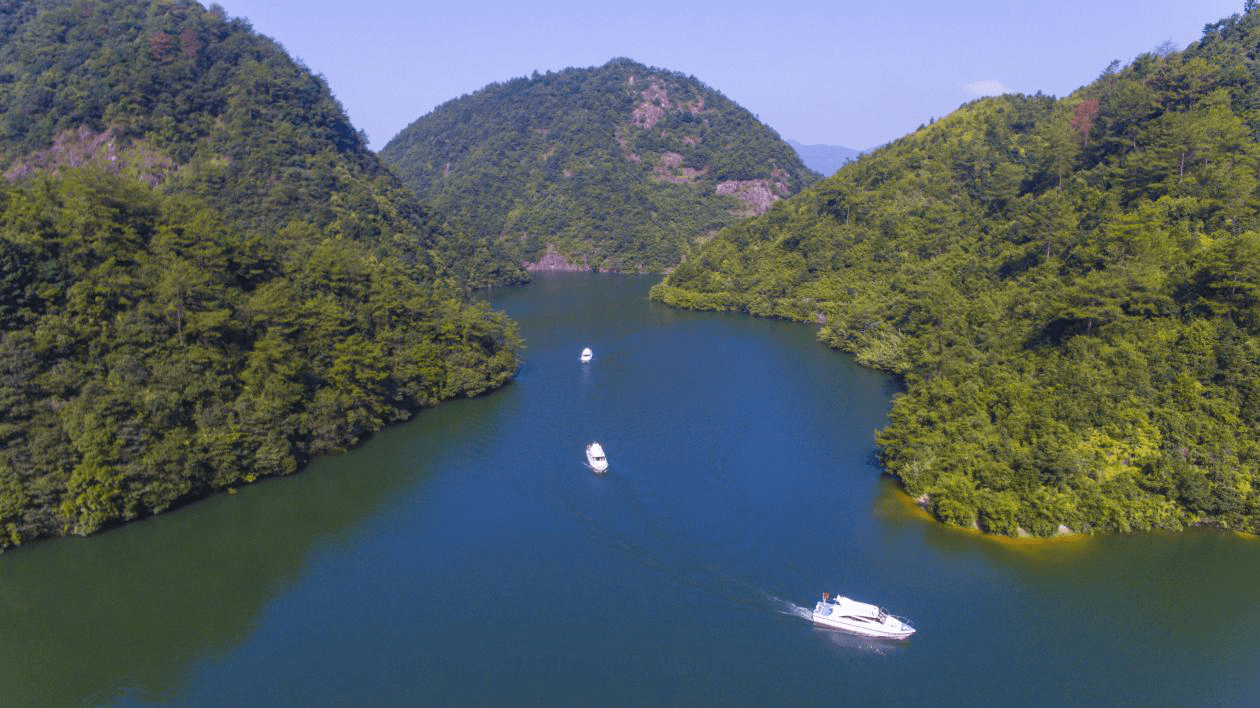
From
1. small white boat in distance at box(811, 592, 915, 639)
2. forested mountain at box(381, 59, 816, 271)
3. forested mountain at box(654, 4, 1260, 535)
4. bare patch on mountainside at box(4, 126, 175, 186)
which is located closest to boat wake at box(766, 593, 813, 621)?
small white boat in distance at box(811, 592, 915, 639)

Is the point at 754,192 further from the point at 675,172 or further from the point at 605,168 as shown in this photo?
the point at 605,168

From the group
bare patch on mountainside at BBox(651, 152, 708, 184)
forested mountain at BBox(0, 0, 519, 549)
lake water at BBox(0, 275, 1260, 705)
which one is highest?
bare patch on mountainside at BBox(651, 152, 708, 184)

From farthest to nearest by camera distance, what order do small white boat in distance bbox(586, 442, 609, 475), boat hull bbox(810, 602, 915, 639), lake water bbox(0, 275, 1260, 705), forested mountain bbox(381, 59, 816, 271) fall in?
forested mountain bbox(381, 59, 816, 271) < small white boat in distance bbox(586, 442, 609, 475) < boat hull bbox(810, 602, 915, 639) < lake water bbox(0, 275, 1260, 705)

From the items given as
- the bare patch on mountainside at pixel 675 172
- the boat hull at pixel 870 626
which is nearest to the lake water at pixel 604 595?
the boat hull at pixel 870 626

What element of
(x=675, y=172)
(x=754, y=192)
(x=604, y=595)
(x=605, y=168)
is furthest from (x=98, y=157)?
(x=754, y=192)

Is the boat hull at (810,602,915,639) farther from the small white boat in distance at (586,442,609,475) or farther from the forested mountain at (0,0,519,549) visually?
the forested mountain at (0,0,519,549)

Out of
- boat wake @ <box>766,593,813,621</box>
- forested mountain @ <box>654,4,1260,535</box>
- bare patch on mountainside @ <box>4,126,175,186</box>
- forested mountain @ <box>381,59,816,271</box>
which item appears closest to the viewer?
boat wake @ <box>766,593,813,621</box>
